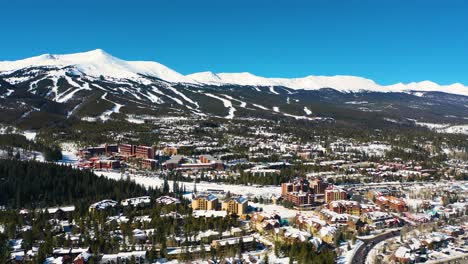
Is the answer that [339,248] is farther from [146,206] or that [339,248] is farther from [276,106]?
[276,106]

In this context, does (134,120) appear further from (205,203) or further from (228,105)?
(205,203)

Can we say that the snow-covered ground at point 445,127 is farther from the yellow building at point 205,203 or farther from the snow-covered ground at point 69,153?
the yellow building at point 205,203

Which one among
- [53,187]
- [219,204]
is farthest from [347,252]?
[53,187]

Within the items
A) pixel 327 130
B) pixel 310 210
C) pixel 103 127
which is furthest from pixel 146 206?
pixel 327 130

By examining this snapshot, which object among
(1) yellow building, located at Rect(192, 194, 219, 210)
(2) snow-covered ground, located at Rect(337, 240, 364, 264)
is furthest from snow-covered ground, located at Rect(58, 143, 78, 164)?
(2) snow-covered ground, located at Rect(337, 240, 364, 264)

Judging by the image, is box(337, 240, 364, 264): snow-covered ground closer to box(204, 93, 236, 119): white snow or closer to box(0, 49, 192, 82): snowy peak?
box(204, 93, 236, 119): white snow

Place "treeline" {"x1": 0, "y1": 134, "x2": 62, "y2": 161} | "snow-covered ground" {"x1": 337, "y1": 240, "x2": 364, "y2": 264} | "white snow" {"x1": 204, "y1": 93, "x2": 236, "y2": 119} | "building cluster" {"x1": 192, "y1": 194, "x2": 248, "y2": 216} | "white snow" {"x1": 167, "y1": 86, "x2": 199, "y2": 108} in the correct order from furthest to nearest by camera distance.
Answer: "white snow" {"x1": 167, "y1": 86, "x2": 199, "y2": 108} → "white snow" {"x1": 204, "y1": 93, "x2": 236, "y2": 119} → "treeline" {"x1": 0, "y1": 134, "x2": 62, "y2": 161} → "building cluster" {"x1": 192, "y1": 194, "x2": 248, "y2": 216} → "snow-covered ground" {"x1": 337, "y1": 240, "x2": 364, "y2": 264}
